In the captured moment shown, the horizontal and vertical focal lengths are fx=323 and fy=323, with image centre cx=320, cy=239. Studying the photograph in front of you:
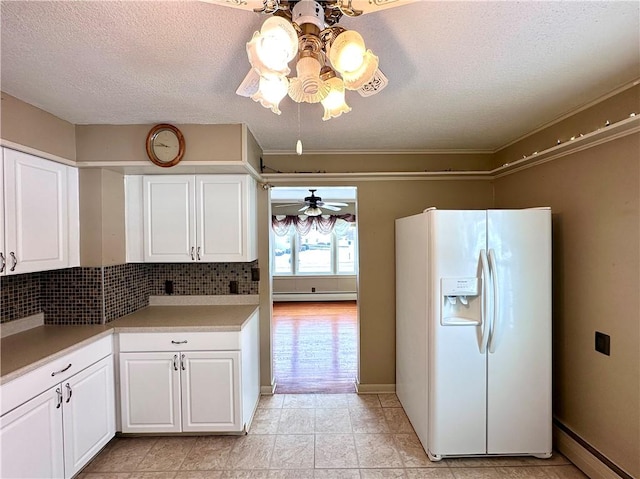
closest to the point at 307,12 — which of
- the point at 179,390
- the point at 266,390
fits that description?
the point at 179,390

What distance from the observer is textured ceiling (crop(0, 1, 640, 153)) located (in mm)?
1233

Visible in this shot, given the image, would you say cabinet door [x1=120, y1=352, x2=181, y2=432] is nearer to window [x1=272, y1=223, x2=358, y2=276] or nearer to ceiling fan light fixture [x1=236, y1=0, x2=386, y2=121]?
ceiling fan light fixture [x1=236, y1=0, x2=386, y2=121]

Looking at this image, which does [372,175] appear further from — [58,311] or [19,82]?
[58,311]

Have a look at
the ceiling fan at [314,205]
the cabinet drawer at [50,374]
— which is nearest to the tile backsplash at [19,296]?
the cabinet drawer at [50,374]

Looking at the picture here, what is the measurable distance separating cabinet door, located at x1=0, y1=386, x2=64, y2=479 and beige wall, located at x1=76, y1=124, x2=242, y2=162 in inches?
62.3

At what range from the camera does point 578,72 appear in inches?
66.4

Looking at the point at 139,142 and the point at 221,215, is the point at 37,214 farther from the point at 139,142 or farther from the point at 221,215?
the point at 221,215

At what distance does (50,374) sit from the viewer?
70.8 inches

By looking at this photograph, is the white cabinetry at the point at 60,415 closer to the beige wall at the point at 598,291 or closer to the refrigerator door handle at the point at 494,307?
the refrigerator door handle at the point at 494,307

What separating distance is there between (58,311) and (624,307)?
12.4 ft

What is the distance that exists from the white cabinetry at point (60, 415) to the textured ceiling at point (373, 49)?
158 cm

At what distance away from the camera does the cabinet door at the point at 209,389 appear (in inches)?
94.2

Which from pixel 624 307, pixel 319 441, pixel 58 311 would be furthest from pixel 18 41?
pixel 624 307

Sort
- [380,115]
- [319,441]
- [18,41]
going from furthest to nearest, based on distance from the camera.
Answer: [319,441], [380,115], [18,41]
